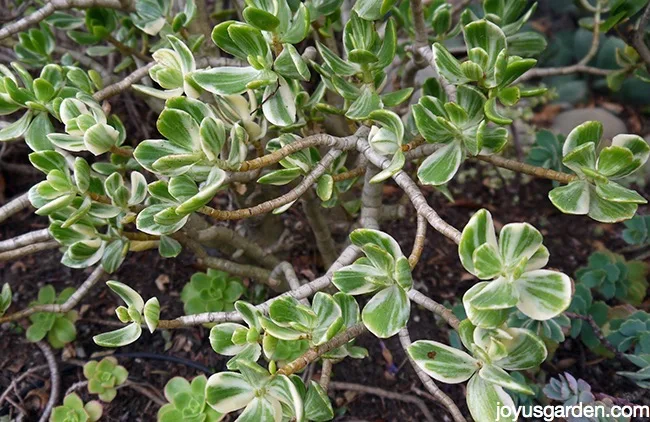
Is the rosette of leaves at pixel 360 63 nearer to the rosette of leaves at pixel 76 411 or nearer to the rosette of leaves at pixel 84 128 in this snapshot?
the rosette of leaves at pixel 84 128

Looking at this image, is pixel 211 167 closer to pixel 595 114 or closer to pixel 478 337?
pixel 478 337

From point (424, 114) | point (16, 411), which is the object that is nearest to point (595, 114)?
point (424, 114)

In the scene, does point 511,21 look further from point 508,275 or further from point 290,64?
point 508,275

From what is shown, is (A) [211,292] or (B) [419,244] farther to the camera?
(A) [211,292]

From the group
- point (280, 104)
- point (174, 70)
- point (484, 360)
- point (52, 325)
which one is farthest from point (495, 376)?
point (52, 325)

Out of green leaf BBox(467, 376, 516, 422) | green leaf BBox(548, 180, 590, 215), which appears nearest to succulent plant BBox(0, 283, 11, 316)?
green leaf BBox(467, 376, 516, 422)
